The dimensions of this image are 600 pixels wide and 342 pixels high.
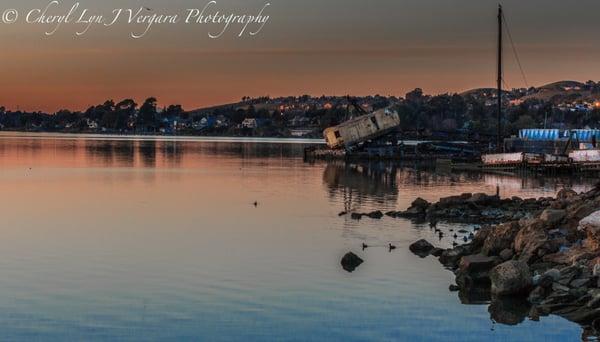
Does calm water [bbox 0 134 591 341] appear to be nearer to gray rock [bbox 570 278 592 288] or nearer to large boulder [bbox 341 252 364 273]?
large boulder [bbox 341 252 364 273]

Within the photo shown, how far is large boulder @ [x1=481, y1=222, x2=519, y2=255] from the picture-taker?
85.7ft

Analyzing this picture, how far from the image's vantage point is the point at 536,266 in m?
24.0

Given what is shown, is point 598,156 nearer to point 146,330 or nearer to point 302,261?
point 302,261

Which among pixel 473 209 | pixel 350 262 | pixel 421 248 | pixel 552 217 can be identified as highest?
pixel 552 217

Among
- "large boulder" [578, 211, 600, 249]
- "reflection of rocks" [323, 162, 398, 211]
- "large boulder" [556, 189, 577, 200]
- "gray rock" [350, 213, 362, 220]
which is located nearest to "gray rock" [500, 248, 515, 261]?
"large boulder" [578, 211, 600, 249]

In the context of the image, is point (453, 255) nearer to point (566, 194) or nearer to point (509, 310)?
point (509, 310)

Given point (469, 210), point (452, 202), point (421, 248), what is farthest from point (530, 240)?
point (452, 202)

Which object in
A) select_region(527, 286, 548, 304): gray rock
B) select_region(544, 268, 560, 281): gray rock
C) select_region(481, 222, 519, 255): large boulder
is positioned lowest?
select_region(527, 286, 548, 304): gray rock

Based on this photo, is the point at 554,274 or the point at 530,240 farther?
the point at 530,240

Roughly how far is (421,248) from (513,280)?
7581 millimetres

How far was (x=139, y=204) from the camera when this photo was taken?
4800 centimetres

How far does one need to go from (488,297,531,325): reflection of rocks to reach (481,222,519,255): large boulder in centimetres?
373

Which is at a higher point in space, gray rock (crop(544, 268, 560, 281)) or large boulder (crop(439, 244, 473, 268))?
gray rock (crop(544, 268, 560, 281))

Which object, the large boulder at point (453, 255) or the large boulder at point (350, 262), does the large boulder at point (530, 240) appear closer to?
the large boulder at point (453, 255)
